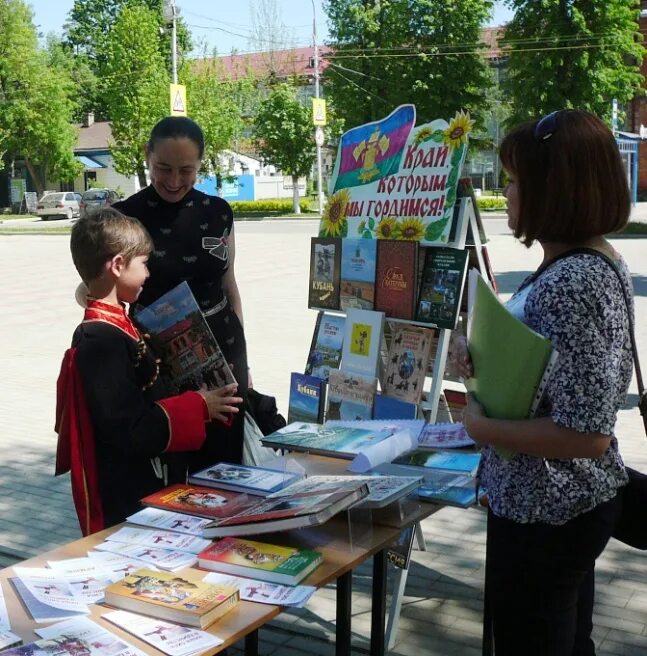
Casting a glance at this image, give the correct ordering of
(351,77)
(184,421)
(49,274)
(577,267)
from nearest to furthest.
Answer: (577,267) → (184,421) → (49,274) → (351,77)

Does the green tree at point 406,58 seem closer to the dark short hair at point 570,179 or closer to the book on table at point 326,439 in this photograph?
the book on table at point 326,439

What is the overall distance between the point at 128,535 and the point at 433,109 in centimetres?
4077

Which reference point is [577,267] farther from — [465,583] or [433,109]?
[433,109]

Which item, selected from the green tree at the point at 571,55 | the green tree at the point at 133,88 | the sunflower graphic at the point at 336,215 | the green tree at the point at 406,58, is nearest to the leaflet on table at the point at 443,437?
the sunflower graphic at the point at 336,215

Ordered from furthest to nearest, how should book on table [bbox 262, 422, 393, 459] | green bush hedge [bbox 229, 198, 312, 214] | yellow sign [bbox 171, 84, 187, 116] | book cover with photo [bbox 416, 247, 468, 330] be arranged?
1. green bush hedge [bbox 229, 198, 312, 214]
2. yellow sign [bbox 171, 84, 187, 116]
3. book cover with photo [bbox 416, 247, 468, 330]
4. book on table [bbox 262, 422, 393, 459]

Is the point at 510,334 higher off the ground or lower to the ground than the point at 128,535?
higher

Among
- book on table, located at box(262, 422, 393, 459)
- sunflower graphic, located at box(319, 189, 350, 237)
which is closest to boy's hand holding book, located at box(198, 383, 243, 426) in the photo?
book on table, located at box(262, 422, 393, 459)

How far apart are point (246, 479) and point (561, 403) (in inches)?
46.9

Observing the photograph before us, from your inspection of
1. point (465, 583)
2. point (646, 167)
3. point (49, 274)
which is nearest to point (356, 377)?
point (465, 583)

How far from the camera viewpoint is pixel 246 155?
190 ft

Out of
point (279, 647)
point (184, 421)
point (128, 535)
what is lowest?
point (279, 647)

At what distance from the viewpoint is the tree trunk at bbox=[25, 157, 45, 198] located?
48.4m

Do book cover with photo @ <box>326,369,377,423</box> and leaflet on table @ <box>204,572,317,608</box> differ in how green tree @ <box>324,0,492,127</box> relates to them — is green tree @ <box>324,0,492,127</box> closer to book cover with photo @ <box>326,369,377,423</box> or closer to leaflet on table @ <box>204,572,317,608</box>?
book cover with photo @ <box>326,369,377,423</box>

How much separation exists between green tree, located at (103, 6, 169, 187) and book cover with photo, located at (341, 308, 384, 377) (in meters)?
38.4
